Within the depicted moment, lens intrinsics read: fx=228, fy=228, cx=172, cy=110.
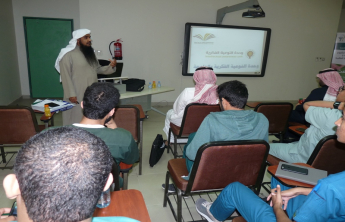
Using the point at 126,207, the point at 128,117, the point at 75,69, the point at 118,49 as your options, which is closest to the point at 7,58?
the point at 118,49

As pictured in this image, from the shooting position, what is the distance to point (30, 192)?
1.55ft

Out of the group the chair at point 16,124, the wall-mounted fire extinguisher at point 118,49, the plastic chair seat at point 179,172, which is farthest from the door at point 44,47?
the plastic chair seat at point 179,172

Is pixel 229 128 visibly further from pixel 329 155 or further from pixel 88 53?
pixel 88 53

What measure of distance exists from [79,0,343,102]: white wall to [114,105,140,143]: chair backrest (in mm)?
3205

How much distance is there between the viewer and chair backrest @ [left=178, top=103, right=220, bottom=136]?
2392 millimetres

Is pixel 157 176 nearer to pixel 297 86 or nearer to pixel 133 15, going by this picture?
pixel 133 15

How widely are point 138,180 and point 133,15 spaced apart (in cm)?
378

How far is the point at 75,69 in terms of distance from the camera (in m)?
3.00

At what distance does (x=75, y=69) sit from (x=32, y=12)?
10.8 ft

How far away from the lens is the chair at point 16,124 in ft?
6.37

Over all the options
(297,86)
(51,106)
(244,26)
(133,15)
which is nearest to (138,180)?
(51,106)

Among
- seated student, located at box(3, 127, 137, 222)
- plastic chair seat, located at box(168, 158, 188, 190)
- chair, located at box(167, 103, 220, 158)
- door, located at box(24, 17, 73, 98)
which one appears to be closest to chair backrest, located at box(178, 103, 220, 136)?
chair, located at box(167, 103, 220, 158)

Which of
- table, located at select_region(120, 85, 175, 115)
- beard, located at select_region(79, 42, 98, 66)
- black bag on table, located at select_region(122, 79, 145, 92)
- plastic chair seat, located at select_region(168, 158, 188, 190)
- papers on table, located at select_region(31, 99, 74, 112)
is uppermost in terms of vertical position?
beard, located at select_region(79, 42, 98, 66)

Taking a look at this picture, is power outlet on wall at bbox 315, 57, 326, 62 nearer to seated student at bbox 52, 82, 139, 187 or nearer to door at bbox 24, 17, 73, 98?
door at bbox 24, 17, 73, 98
